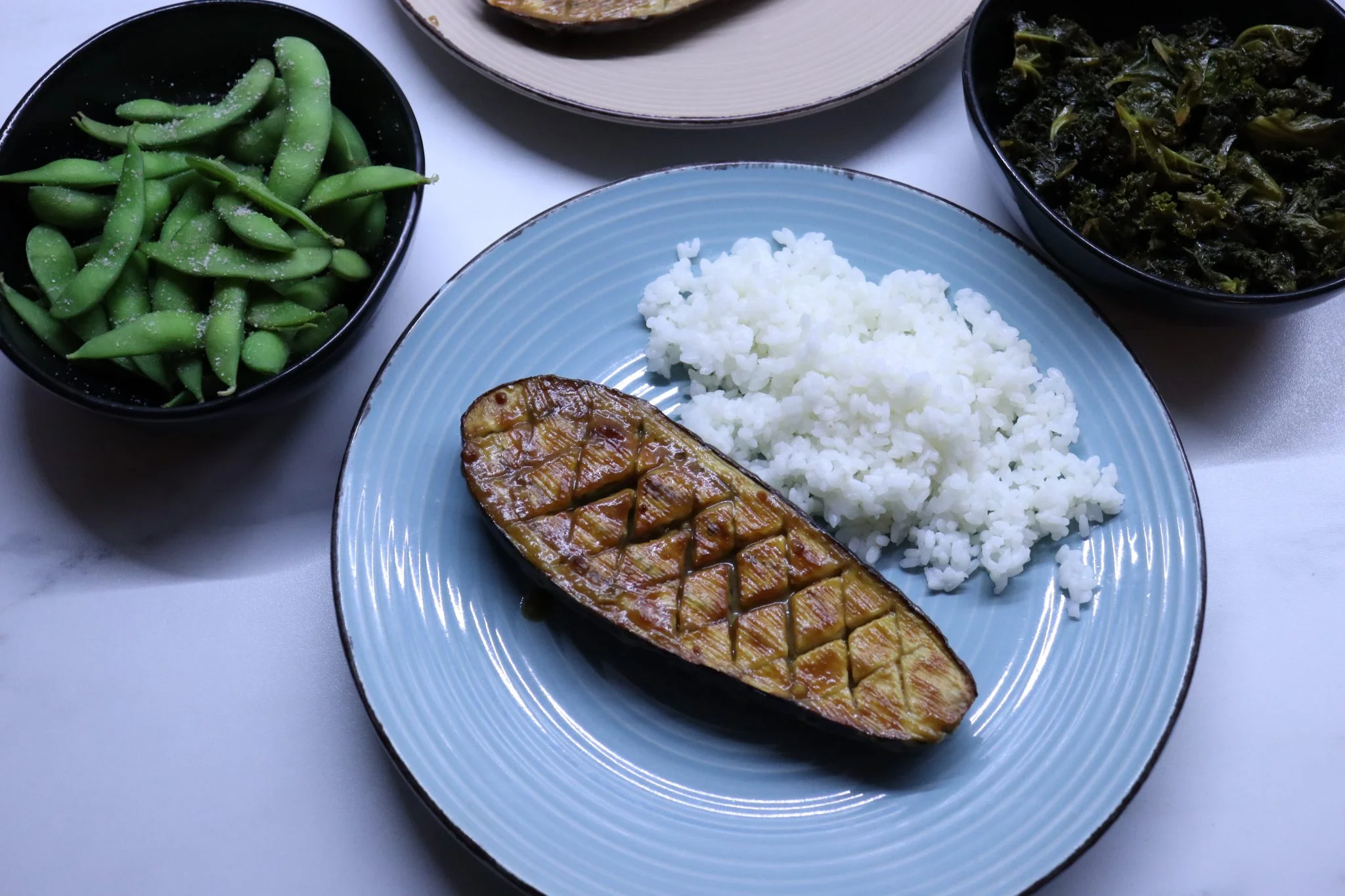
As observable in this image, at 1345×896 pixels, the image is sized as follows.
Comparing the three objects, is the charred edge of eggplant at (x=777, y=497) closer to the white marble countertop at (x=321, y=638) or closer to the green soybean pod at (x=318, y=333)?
the green soybean pod at (x=318, y=333)

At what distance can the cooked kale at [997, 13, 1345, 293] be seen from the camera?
2.62 m

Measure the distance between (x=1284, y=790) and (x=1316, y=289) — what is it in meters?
1.23

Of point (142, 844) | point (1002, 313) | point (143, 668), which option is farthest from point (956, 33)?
point (142, 844)

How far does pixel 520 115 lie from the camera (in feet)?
10.1

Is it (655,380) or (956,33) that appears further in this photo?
(956,33)

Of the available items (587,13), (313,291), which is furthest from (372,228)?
(587,13)

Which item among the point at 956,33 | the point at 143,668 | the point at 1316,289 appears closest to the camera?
the point at 1316,289

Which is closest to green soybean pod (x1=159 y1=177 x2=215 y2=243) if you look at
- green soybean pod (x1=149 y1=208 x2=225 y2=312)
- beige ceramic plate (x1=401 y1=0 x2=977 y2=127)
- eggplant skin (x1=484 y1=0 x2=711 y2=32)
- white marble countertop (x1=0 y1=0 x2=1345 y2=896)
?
green soybean pod (x1=149 y1=208 x2=225 y2=312)

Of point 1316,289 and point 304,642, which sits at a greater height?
Answer: point 1316,289

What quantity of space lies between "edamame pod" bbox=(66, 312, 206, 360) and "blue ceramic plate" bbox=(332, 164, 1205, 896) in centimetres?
43

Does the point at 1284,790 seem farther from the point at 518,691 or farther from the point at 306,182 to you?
the point at 306,182

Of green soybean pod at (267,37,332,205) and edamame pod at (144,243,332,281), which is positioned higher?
green soybean pod at (267,37,332,205)

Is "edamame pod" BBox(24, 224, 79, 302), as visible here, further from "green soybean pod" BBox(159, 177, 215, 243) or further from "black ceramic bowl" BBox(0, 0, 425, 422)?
"green soybean pod" BBox(159, 177, 215, 243)

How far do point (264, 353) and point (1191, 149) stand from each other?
2.40m
